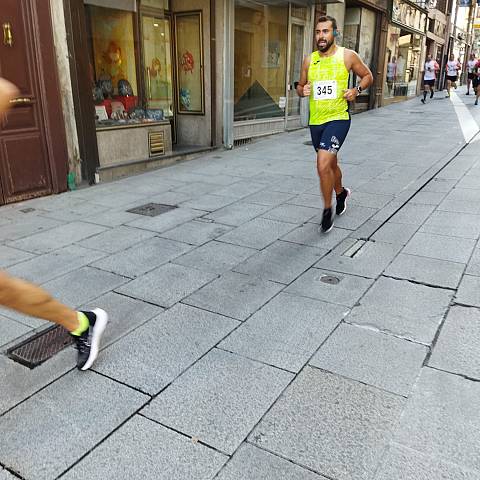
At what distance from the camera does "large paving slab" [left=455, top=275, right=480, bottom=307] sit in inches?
136

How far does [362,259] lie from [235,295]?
4.30 feet

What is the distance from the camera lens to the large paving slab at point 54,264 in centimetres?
395

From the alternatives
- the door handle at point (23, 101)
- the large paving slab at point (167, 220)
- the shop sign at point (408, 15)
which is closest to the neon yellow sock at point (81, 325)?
the large paving slab at point (167, 220)

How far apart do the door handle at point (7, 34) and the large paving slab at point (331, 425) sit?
5243 millimetres

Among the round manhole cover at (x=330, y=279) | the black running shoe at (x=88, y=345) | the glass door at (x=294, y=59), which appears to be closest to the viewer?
the black running shoe at (x=88, y=345)

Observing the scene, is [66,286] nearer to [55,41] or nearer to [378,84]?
[55,41]

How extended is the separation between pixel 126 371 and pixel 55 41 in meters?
5.12

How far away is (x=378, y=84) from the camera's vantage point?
61.2ft

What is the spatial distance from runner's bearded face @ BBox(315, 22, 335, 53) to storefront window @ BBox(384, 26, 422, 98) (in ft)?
52.8

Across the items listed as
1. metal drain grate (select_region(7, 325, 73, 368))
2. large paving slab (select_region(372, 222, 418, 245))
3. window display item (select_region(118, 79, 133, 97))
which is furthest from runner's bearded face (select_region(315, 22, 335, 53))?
window display item (select_region(118, 79, 133, 97))

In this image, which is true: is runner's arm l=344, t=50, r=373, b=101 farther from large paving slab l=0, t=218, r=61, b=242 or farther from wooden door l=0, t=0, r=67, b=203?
wooden door l=0, t=0, r=67, b=203

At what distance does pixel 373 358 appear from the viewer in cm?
278

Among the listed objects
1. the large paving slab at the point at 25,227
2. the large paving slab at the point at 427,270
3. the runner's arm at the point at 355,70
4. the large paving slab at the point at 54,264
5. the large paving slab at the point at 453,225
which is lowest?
the large paving slab at the point at 25,227

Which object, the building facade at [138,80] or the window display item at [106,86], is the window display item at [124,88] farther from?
the window display item at [106,86]
